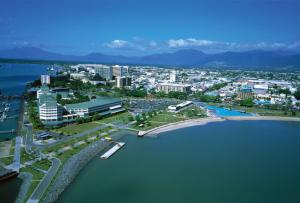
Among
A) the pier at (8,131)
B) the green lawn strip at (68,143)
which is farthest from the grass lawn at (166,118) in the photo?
the pier at (8,131)

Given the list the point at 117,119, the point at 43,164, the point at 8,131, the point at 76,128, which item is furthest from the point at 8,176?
the point at 117,119

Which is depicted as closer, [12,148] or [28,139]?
[12,148]

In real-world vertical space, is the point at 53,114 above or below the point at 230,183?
above

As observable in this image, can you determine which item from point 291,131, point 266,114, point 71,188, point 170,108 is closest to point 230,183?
point 71,188

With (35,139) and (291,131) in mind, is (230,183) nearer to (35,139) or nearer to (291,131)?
(35,139)

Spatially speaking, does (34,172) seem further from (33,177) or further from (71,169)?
(71,169)

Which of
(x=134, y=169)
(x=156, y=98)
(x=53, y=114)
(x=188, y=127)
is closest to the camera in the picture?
(x=134, y=169)
